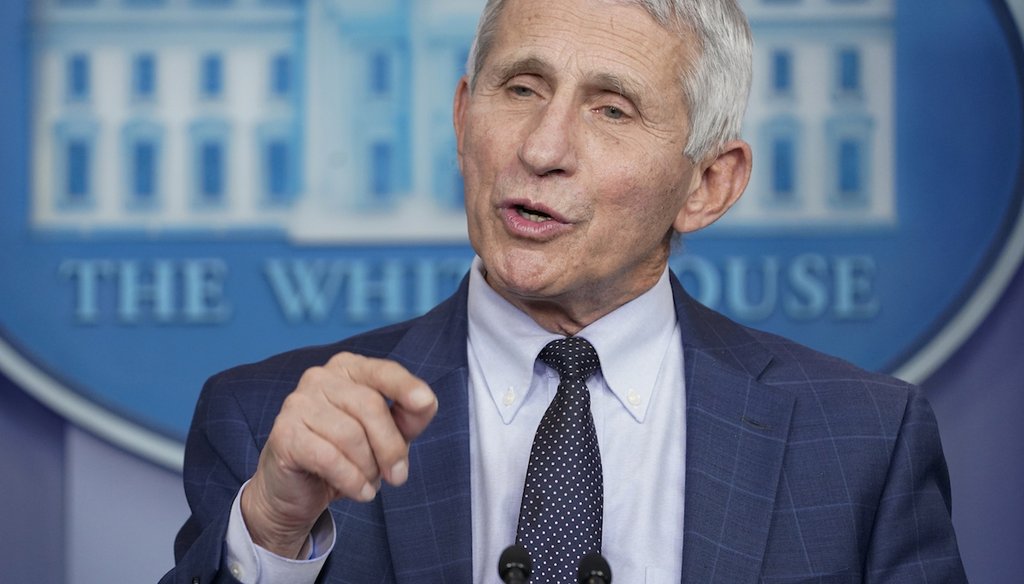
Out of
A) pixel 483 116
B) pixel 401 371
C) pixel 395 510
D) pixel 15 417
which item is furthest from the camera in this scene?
pixel 15 417

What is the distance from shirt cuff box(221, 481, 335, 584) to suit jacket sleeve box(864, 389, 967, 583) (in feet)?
2.73

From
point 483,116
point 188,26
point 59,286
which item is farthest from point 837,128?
point 59,286

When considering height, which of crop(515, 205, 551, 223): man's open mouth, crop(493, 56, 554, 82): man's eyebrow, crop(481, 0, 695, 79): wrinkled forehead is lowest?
crop(515, 205, 551, 223): man's open mouth

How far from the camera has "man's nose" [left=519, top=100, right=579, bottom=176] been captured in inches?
76.4

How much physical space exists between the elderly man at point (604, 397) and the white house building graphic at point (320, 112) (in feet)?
2.73

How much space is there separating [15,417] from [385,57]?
1134 mm

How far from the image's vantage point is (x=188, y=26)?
10.0ft

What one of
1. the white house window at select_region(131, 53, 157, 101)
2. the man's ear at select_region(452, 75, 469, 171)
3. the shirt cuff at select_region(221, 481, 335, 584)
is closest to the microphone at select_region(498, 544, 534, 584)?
the shirt cuff at select_region(221, 481, 335, 584)

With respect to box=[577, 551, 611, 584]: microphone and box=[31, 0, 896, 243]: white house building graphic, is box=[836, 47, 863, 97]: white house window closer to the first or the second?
box=[31, 0, 896, 243]: white house building graphic

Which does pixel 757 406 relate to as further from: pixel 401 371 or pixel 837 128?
pixel 837 128

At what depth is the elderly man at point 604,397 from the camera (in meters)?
1.96

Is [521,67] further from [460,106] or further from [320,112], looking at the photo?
[320,112]

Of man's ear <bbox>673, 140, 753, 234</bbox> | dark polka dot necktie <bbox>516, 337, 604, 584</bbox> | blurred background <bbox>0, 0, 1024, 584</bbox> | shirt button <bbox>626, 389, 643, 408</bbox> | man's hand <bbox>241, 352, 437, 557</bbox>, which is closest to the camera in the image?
man's hand <bbox>241, 352, 437, 557</bbox>

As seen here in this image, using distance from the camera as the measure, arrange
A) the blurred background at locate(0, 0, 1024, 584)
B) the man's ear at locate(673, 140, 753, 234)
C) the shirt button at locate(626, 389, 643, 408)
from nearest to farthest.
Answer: the shirt button at locate(626, 389, 643, 408)
the man's ear at locate(673, 140, 753, 234)
the blurred background at locate(0, 0, 1024, 584)
